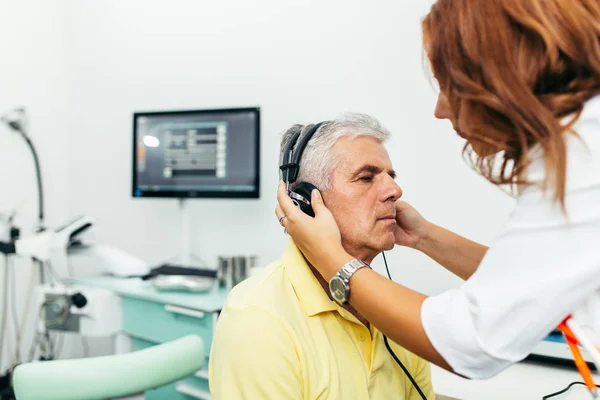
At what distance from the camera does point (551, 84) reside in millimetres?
726

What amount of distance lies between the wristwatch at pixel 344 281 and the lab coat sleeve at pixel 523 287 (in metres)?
0.15

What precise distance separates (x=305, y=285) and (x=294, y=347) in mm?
157

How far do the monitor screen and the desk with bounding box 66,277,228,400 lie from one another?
46cm

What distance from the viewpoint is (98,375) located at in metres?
1.09

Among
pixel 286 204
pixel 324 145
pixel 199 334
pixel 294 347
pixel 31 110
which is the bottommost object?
pixel 199 334

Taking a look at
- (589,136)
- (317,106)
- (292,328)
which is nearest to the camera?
(589,136)

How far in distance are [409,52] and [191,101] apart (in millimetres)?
1190

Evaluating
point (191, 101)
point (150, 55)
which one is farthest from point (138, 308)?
point (150, 55)

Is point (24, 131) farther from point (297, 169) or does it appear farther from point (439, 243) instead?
point (439, 243)

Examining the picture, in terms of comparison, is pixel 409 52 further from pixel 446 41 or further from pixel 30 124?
pixel 30 124

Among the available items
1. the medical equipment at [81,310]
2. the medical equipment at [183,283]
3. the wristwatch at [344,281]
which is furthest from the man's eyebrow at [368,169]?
the medical equipment at [81,310]

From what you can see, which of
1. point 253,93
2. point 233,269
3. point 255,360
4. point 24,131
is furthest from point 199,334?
point 24,131

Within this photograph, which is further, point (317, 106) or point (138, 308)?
point (317, 106)

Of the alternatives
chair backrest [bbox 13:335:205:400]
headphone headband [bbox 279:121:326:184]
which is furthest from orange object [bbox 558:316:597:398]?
chair backrest [bbox 13:335:205:400]
